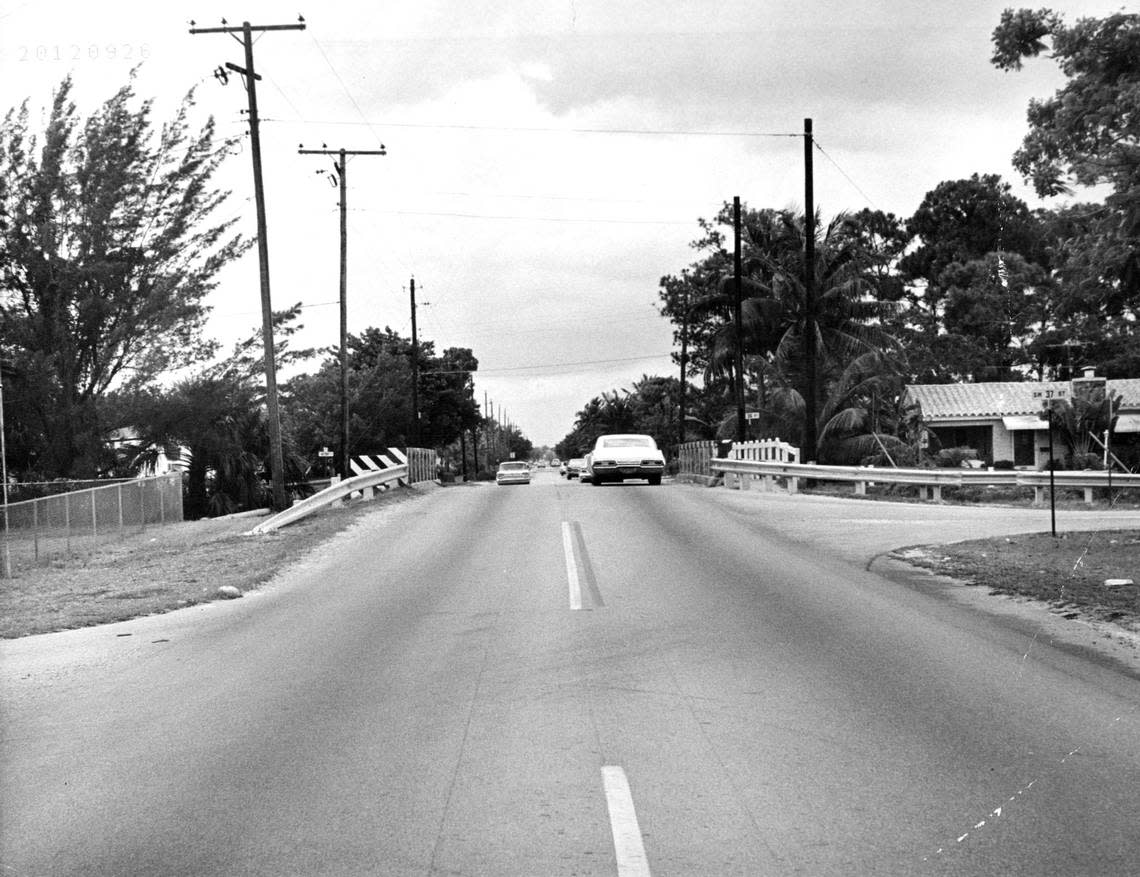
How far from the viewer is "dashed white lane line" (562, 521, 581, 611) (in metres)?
12.8

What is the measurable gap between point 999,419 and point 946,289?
55.0 ft

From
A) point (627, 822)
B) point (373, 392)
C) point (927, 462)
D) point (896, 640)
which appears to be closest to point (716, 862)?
point (627, 822)

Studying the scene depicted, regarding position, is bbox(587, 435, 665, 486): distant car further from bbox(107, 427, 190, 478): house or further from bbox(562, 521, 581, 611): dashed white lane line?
bbox(562, 521, 581, 611): dashed white lane line

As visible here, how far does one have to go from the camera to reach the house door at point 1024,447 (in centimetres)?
4403

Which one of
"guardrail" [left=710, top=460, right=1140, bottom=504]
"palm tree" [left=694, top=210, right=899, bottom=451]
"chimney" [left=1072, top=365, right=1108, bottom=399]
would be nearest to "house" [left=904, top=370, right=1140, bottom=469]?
"chimney" [left=1072, top=365, right=1108, bottom=399]

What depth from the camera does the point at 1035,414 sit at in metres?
43.2

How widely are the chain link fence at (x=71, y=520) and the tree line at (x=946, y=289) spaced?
16.7 meters

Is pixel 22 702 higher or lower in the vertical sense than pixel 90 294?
lower

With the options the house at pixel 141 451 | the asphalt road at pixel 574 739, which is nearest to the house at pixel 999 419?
the house at pixel 141 451

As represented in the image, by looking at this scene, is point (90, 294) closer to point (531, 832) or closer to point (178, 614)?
point (178, 614)

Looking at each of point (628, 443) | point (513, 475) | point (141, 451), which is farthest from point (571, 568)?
point (513, 475)

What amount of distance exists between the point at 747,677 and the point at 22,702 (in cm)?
538

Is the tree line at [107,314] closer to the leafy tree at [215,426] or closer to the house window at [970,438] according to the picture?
the leafy tree at [215,426]

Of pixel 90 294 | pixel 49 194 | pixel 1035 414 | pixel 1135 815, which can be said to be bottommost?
pixel 1135 815
